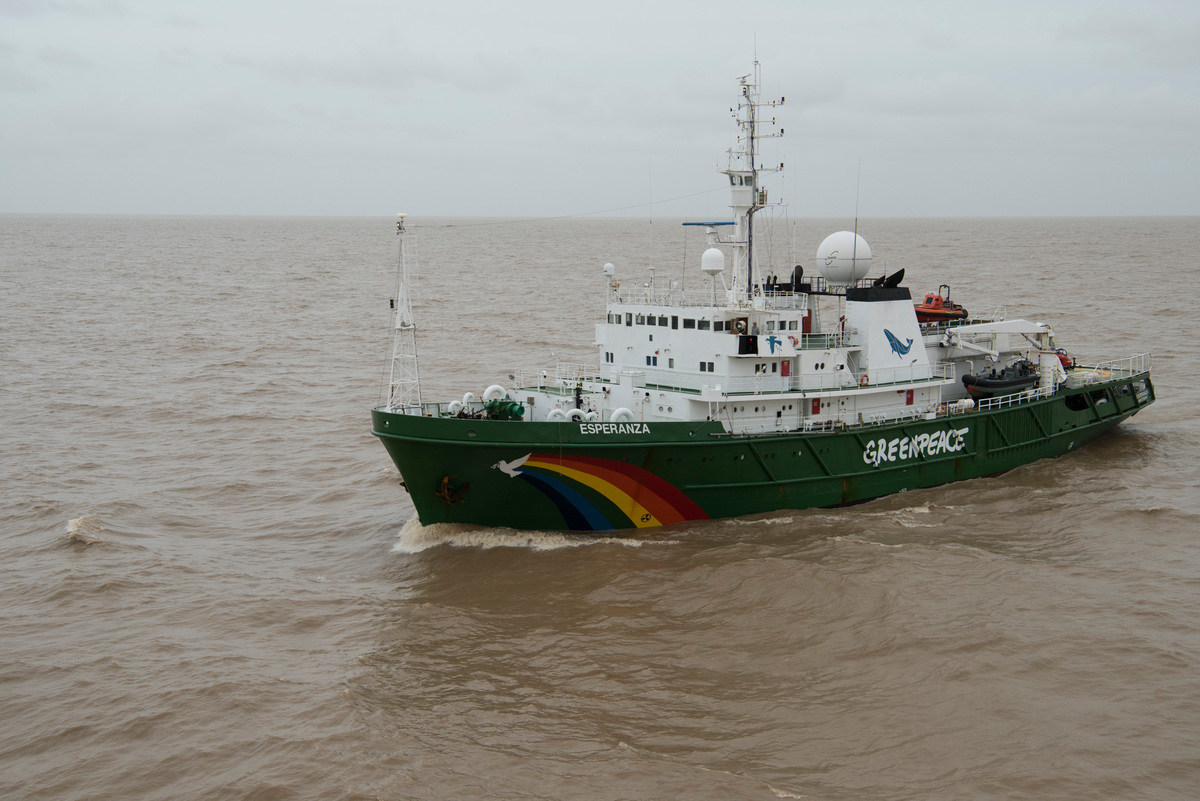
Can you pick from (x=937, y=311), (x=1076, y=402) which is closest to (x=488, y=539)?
(x=937, y=311)

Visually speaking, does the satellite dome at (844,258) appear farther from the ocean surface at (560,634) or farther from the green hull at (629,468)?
the ocean surface at (560,634)

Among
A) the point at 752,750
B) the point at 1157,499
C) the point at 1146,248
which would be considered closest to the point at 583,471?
the point at 752,750

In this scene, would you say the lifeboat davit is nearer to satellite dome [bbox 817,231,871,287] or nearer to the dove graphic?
satellite dome [bbox 817,231,871,287]

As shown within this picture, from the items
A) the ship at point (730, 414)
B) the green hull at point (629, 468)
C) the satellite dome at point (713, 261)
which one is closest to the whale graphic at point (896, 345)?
the ship at point (730, 414)

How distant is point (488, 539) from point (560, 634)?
3893mm

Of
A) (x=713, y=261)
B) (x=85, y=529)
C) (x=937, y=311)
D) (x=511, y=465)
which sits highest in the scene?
(x=713, y=261)

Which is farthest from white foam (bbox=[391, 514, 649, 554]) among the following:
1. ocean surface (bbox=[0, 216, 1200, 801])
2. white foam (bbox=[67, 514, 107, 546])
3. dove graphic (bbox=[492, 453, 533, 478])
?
white foam (bbox=[67, 514, 107, 546])

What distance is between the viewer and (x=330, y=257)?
339ft

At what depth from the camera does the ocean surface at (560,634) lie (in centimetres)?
1130

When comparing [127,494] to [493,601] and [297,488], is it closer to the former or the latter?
[297,488]

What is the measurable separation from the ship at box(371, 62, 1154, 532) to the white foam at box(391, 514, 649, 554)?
0.64 ft

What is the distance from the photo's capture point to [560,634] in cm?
1462

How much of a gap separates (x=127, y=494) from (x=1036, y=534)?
799 inches

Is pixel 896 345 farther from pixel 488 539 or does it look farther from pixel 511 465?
pixel 488 539
